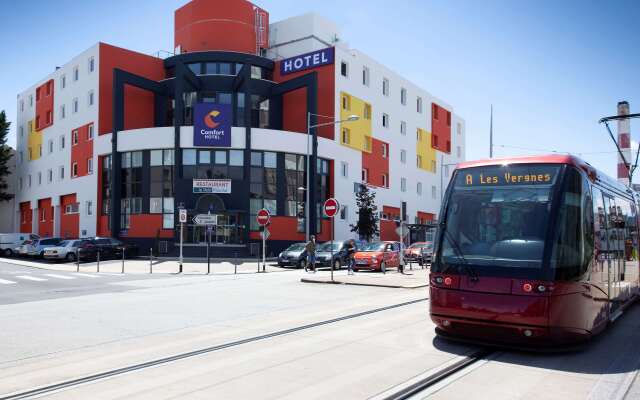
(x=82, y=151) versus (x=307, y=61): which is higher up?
(x=307, y=61)

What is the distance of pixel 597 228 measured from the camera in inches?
334

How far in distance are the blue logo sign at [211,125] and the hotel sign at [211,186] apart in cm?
265

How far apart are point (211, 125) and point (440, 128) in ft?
116

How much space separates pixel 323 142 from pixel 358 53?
10820 mm

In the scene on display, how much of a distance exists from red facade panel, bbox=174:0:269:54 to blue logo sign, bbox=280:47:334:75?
4528mm

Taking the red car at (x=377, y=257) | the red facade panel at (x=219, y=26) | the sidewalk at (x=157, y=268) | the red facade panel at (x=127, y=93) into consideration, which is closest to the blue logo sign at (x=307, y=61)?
the red facade panel at (x=219, y=26)

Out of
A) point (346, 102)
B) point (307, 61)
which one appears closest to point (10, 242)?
point (307, 61)

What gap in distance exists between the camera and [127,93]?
44469mm

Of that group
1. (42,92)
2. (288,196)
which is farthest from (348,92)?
(42,92)

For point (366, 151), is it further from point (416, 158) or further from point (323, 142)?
point (416, 158)

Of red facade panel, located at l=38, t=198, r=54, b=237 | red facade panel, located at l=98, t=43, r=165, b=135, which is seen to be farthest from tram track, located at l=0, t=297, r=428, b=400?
red facade panel, located at l=38, t=198, r=54, b=237

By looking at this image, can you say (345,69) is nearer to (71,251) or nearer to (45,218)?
(71,251)

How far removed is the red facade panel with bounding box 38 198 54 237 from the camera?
5429 cm

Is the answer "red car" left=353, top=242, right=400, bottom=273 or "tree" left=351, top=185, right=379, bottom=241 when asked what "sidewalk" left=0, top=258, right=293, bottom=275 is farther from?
"tree" left=351, top=185, right=379, bottom=241
